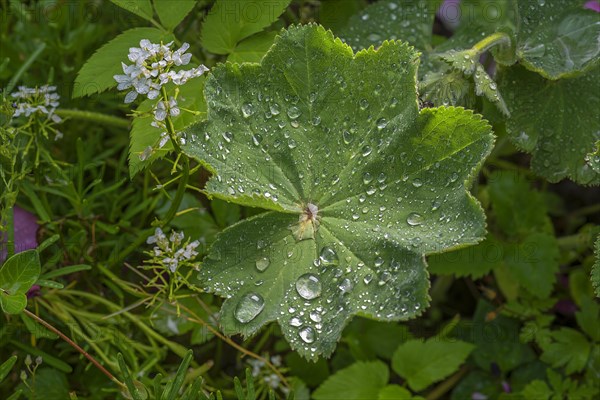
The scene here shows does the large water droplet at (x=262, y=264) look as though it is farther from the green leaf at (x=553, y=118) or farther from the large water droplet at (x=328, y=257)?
the green leaf at (x=553, y=118)

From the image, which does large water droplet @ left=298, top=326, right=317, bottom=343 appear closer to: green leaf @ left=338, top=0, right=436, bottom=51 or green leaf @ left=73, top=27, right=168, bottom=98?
green leaf @ left=73, top=27, right=168, bottom=98

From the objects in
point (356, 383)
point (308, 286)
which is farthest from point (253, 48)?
point (356, 383)

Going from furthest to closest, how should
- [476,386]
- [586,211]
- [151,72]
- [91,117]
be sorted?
1. [586,211]
2. [476,386]
3. [91,117]
4. [151,72]

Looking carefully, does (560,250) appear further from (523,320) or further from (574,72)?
(574,72)

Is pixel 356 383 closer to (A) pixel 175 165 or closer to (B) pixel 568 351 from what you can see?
(B) pixel 568 351

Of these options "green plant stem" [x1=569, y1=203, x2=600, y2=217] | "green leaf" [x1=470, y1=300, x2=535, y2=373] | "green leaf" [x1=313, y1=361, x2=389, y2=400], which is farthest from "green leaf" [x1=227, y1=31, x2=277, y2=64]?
"green plant stem" [x1=569, y1=203, x2=600, y2=217]

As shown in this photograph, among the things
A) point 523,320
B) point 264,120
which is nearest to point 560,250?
point 523,320
